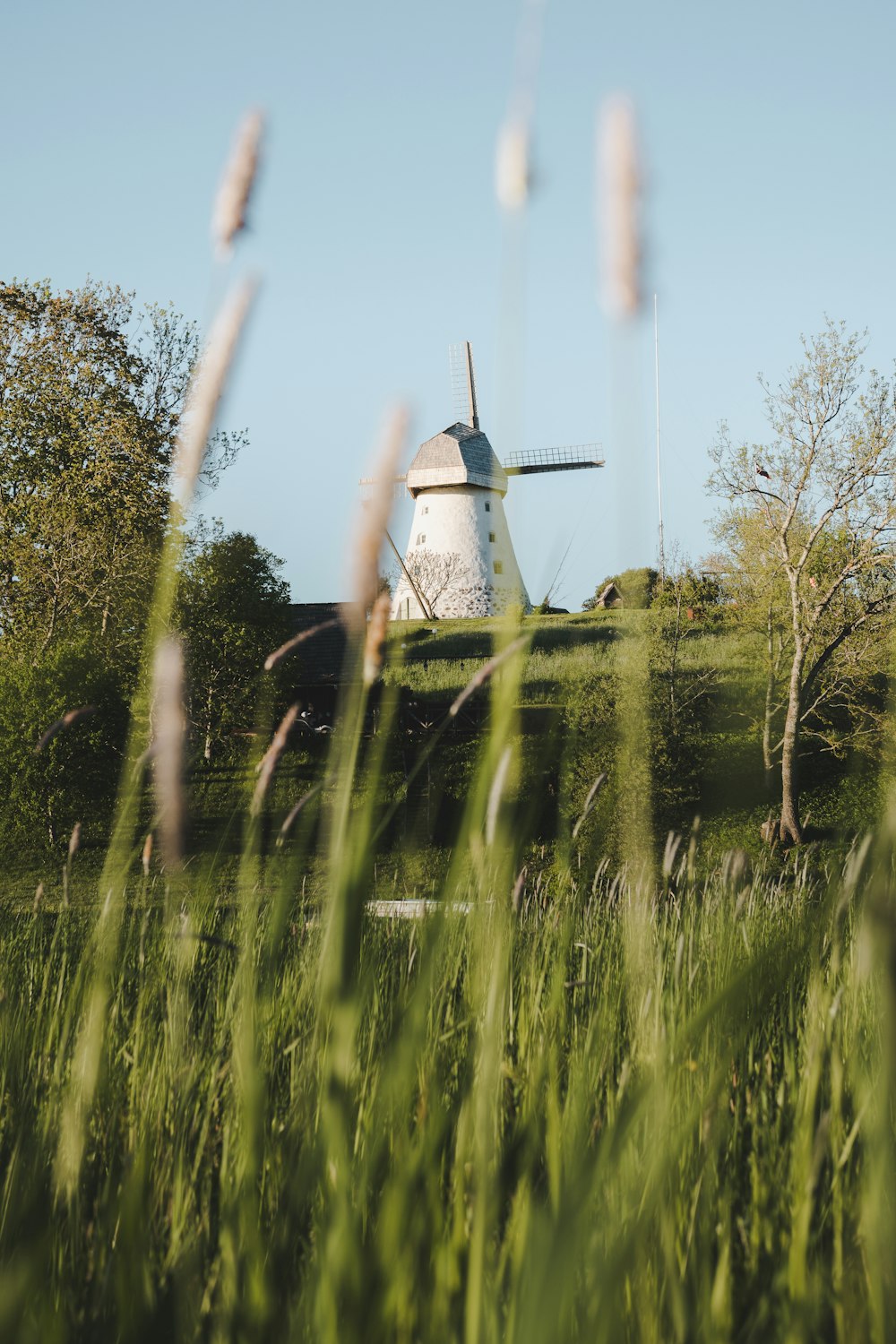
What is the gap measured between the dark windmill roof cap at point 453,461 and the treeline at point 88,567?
74.4ft

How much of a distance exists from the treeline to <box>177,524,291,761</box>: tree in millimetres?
37

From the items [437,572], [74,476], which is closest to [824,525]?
[74,476]

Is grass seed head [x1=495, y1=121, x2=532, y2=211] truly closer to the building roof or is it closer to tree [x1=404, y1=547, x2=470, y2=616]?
the building roof

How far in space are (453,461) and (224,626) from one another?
25291 mm

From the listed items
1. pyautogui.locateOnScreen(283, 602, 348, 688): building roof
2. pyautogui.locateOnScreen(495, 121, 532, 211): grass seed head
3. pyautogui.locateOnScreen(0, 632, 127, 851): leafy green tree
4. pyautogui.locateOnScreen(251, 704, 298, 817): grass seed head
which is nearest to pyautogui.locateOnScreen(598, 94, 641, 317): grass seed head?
pyautogui.locateOnScreen(495, 121, 532, 211): grass seed head

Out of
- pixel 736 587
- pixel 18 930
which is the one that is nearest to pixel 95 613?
pixel 736 587

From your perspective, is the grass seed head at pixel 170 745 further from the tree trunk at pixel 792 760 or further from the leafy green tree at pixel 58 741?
the tree trunk at pixel 792 760

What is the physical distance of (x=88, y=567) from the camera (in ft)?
59.5

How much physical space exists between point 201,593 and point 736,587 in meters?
10.1

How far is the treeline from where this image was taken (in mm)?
15945

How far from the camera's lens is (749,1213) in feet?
5.29

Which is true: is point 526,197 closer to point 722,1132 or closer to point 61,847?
point 722,1132

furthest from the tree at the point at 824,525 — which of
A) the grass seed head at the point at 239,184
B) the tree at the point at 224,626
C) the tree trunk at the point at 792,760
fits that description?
the grass seed head at the point at 239,184

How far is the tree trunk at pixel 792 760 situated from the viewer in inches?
709
